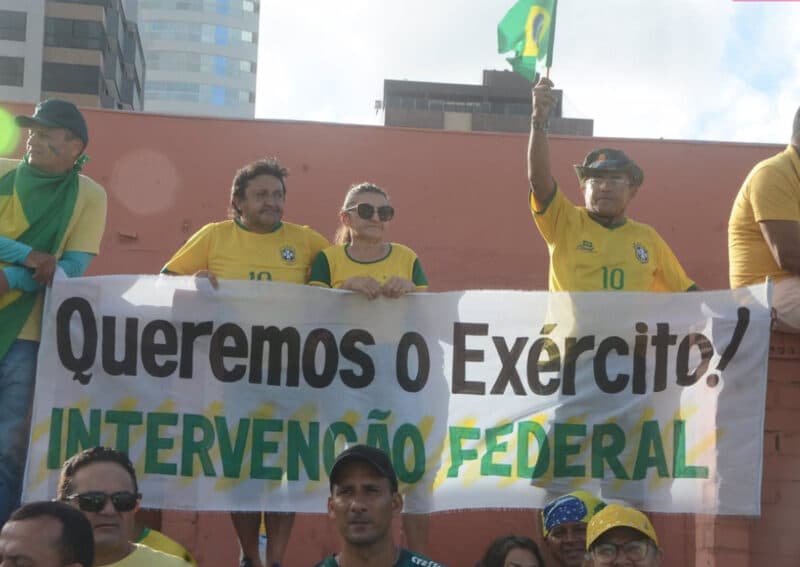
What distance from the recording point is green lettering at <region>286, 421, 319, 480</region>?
5.72 meters

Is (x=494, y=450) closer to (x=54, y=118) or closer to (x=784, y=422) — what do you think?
(x=784, y=422)

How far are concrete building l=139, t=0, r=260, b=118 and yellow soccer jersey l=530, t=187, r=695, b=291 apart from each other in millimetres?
108142

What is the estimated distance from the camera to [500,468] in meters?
5.76

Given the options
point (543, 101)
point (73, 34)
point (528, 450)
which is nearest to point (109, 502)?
point (528, 450)

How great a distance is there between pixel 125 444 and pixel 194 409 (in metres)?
0.33

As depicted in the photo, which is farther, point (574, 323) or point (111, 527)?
point (574, 323)

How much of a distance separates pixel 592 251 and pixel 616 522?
1.57 meters

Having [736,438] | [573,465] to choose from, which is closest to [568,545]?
[573,465]

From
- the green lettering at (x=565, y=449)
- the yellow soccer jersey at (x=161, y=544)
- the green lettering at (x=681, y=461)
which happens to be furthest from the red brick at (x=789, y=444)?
the yellow soccer jersey at (x=161, y=544)

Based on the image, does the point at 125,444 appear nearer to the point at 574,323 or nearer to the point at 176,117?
the point at 574,323

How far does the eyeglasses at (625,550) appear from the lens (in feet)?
15.5

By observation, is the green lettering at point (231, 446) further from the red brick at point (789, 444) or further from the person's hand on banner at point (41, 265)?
the red brick at point (789, 444)

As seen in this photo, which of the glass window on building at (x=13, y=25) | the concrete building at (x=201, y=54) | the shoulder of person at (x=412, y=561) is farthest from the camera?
the concrete building at (x=201, y=54)

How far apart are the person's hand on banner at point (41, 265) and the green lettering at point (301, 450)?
1.20 metres
